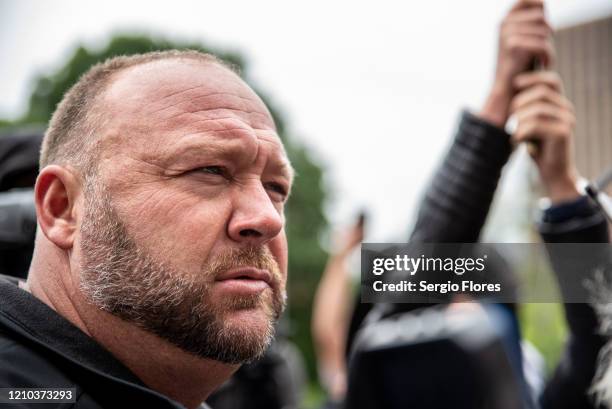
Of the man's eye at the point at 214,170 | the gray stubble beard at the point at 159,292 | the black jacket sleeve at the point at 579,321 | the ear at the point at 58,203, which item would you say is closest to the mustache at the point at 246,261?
the gray stubble beard at the point at 159,292

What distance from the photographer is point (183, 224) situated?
1.48 metres

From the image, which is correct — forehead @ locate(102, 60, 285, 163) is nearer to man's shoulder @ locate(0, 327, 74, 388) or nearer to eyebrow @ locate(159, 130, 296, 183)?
eyebrow @ locate(159, 130, 296, 183)

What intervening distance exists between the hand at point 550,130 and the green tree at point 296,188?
1797 centimetres

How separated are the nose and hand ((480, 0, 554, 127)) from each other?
93cm

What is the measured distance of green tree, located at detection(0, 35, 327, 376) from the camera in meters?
21.8

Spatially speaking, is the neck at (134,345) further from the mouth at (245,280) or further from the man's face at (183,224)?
the mouth at (245,280)

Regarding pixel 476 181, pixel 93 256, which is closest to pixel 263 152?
pixel 93 256

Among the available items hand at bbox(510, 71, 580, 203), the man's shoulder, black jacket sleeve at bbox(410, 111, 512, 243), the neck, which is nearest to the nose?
the neck

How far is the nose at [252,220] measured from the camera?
1512mm

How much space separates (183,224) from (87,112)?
425mm

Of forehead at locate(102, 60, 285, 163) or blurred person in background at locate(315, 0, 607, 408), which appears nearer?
forehead at locate(102, 60, 285, 163)

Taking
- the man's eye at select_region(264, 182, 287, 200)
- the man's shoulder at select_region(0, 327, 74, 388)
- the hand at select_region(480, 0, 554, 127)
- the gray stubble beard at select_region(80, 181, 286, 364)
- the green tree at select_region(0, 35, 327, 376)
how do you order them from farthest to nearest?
the green tree at select_region(0, 35, 327, 376) < the hand at select_region(480, 0, 554, 127) < the man's eye at select_region(264, 182, 287, 200) < the gray stubble beard at select_region(80, 181, 286, 364) < the man's shoulder at select_region(0, 327, 74, 388)

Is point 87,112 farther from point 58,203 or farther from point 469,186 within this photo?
point 469,186

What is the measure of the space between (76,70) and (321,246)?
447 inches
